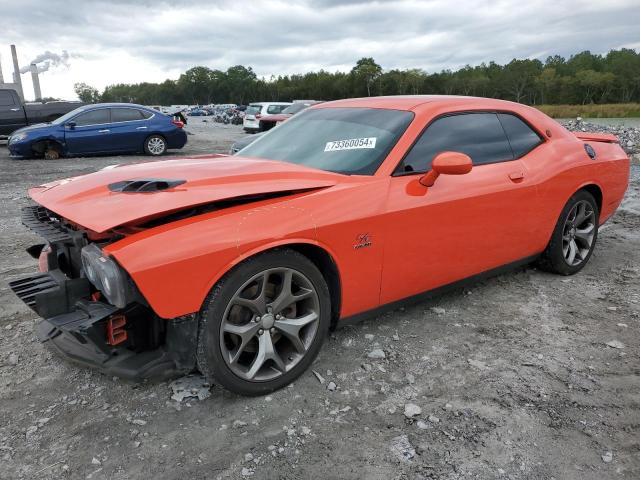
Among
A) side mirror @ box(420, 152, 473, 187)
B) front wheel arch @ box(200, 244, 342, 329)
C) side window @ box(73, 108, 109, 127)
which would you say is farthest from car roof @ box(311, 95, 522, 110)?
side window @ box(73, 108, 109, 127)

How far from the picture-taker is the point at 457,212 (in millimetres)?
3182

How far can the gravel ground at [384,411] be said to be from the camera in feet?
6.88

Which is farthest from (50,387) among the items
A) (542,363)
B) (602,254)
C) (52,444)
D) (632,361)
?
(602,254)

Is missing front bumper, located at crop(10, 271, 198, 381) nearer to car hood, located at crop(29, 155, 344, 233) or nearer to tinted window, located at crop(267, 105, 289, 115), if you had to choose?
car hood, located at crop(29, 155, 344, 233)

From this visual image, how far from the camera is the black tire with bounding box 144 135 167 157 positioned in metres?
13.3

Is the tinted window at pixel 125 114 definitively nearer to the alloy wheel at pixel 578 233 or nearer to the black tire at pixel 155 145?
the black tire at pixel 155 145

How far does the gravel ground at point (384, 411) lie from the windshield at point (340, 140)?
1114 mm

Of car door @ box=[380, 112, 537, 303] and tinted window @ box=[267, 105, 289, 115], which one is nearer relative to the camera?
car door @ box=[380, 112, 537, 303]

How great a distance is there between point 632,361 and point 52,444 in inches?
123

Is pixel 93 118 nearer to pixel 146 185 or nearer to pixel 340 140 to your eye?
pixel 340 140

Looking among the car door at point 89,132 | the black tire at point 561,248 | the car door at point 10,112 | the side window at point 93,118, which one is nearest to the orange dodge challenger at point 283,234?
the black tire at point 561,248

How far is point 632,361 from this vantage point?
2951mm

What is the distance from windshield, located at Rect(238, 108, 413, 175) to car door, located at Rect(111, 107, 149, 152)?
10302 millimetres

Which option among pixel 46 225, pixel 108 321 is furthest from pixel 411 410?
pixel 46 225
